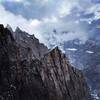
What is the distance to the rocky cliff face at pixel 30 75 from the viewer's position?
139 meters

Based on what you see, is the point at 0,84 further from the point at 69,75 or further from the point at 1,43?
the point at 69,75

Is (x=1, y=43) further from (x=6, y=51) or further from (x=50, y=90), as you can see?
(x=50, y=90)

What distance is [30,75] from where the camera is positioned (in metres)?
159

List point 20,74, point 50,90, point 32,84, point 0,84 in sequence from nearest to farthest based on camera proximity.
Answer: point 0,84 → point 20,74 → point 32,84 → point 50,90

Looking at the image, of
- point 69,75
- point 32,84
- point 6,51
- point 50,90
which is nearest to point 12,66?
point 6,51

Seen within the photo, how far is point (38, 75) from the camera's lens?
165000 millimetres

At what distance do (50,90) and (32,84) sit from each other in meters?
12.1

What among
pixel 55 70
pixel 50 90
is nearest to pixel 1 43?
pixel 50 90

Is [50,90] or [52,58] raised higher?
[52,58]

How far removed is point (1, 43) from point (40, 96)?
93.5 ft

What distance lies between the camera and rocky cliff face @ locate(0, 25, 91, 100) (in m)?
139

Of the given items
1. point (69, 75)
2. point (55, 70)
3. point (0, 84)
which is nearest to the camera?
point (0, 84)

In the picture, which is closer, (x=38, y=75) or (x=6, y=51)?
(x=6, y=51)

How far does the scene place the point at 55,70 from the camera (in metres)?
184
